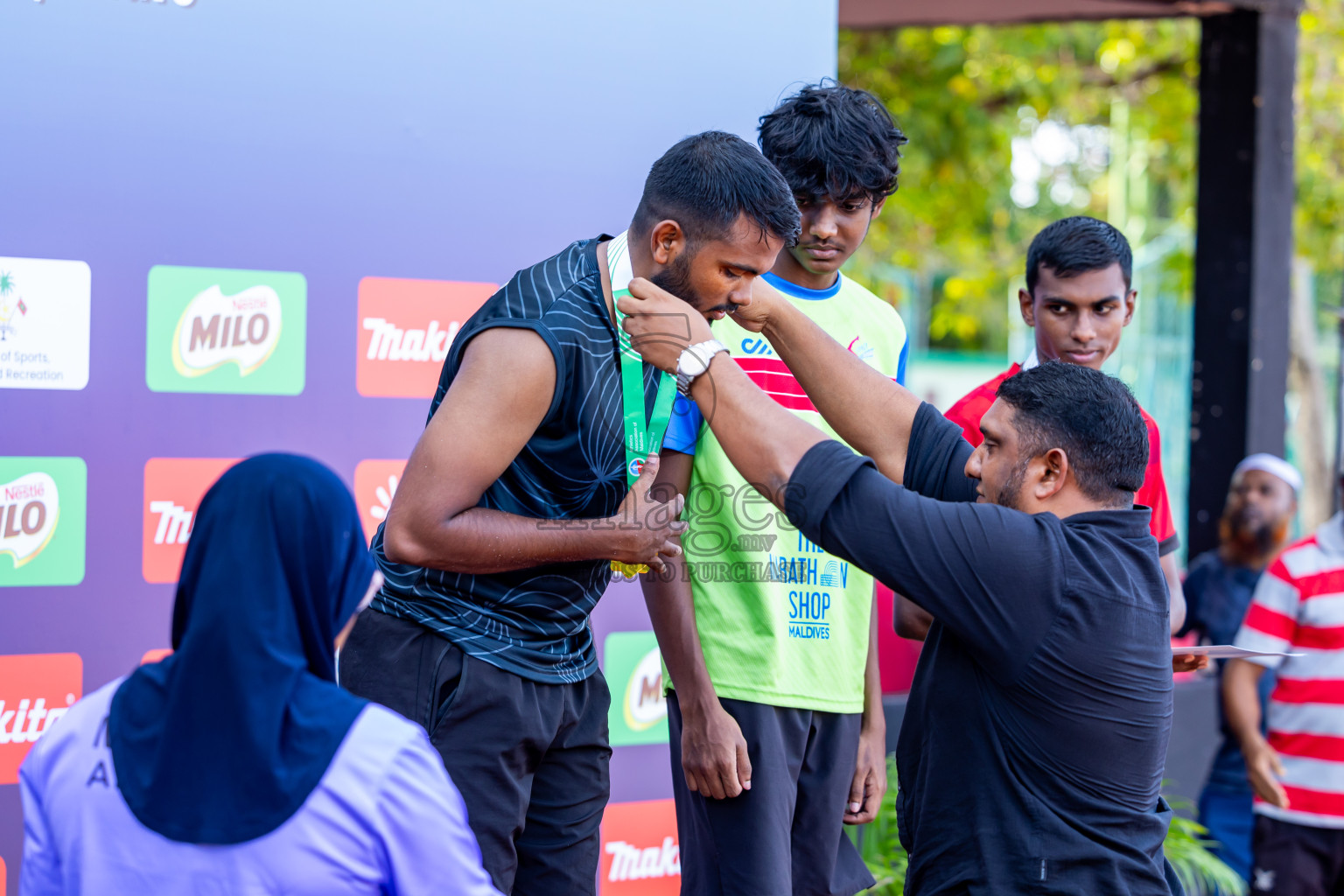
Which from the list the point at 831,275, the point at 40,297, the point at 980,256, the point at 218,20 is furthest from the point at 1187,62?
the point at 40,297

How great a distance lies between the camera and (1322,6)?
895 cm

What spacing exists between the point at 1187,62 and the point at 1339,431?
283 centimetres

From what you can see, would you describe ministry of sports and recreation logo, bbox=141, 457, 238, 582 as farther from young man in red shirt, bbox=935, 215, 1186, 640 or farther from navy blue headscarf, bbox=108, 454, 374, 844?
young man in red shirt, bbox=935, 215, 1186, 640

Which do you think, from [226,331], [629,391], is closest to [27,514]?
[226,331]

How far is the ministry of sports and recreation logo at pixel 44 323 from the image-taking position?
2.71 meters

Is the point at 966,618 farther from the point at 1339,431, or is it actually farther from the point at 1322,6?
the point at 1322,6

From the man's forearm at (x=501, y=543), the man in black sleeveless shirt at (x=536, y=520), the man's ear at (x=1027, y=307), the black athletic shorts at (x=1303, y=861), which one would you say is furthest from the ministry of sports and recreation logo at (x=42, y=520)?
the black athletic shorts at (x=1303, y=861)

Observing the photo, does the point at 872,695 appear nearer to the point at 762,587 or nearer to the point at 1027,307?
the point at 762,587

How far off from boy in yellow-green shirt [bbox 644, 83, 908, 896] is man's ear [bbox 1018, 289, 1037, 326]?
559 millimetres

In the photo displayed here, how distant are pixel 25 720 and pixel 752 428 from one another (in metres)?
1.96

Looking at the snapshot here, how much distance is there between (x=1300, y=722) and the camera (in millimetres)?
4191

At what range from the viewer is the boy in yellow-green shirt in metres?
2.40

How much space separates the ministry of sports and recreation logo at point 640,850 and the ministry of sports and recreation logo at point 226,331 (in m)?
1.51

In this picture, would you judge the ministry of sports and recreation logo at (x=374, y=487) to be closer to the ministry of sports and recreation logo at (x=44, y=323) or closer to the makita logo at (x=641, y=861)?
the ministry of sports and recreation logo at (x=44, y=323)
